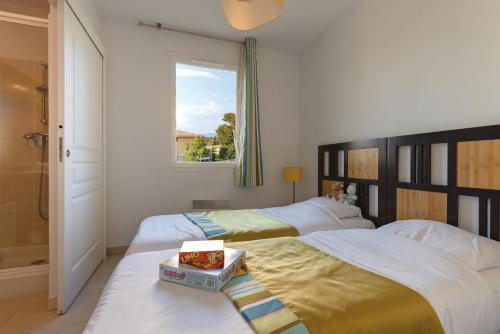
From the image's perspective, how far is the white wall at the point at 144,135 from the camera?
9.97ft

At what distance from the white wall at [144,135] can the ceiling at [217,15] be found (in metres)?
0.20

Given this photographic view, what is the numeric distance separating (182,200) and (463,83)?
2.90 meters

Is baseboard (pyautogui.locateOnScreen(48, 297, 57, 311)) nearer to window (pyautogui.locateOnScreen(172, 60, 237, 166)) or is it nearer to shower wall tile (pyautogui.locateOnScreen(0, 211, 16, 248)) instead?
shower wall tile (pyautogui.locateOnScreen(0, 211, 16, 248))

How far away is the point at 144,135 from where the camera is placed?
10.3 ft

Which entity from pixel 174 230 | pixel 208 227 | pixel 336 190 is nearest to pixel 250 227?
pixel 208 227

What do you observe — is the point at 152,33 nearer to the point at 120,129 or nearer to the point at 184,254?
the point at 120,129

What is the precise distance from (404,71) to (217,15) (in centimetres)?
197

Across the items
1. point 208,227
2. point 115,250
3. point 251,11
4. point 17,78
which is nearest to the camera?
point 251,11

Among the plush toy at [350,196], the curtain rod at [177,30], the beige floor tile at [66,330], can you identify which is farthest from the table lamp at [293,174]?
the beige floor tile at [66,330]

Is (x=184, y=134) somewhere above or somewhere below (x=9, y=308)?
above

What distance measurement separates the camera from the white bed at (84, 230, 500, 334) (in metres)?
0.82

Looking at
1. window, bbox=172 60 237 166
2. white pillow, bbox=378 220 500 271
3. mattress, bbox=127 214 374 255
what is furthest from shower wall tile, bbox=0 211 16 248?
white pillow, bbox=378 220 500 271

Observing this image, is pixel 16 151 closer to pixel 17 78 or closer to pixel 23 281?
pixel 17 78

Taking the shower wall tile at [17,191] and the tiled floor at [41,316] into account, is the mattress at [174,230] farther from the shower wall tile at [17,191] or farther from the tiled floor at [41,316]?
the shower wall tile at [17,191]
